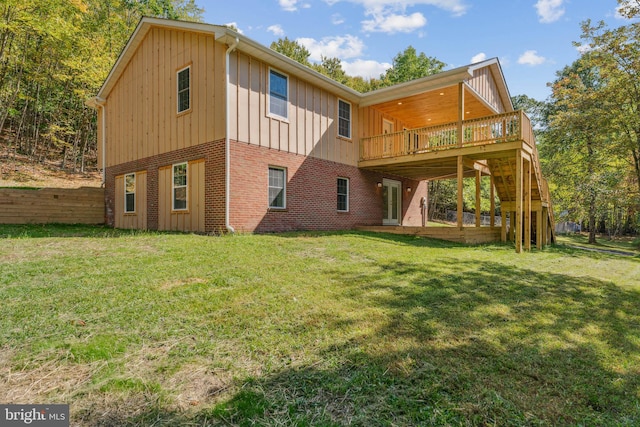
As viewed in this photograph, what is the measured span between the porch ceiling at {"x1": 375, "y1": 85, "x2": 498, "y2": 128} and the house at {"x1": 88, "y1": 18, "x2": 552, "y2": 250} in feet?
0.28

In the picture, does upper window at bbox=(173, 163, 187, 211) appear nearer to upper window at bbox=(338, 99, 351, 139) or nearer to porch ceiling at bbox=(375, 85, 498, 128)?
upper window at bbox=(338, 99, 351, 139)

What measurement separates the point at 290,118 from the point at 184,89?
3449 millimetres

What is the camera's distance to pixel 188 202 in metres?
10.3

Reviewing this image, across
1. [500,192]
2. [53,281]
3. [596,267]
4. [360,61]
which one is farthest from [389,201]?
[360,61]

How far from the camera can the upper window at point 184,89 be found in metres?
10.6

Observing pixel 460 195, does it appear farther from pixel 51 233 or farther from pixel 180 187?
pixel 51 233

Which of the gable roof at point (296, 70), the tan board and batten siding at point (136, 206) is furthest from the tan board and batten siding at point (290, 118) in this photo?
the tan board and batten siding at point (136, 206)

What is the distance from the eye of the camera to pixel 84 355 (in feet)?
8.91

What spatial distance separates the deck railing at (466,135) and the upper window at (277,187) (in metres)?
4.32

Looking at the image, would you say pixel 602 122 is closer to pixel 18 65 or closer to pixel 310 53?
pixel 310 53

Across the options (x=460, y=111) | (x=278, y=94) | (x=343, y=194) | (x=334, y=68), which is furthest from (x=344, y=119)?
(x=334, y=68)

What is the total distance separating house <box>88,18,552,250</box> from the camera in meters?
9.50

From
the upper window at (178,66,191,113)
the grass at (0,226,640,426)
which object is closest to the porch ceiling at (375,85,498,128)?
the upper window at (178,66,191,113)

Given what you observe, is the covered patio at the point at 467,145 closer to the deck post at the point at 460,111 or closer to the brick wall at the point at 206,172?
the deck post at the point at 460,111
